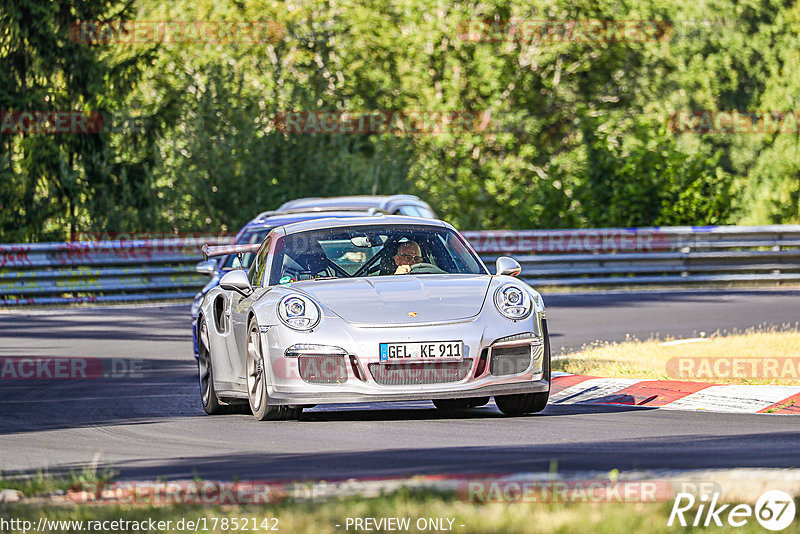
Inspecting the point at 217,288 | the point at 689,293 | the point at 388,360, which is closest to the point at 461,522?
the point at 388,360

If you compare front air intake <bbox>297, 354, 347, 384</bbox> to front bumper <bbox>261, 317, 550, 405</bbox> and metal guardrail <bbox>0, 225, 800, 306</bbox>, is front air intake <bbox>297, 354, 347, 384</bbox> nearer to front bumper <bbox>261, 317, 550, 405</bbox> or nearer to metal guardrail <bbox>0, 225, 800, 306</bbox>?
front bumper <bbox>261, 317, 550, 405</bbox>

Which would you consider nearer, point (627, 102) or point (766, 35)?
point (627, 102)

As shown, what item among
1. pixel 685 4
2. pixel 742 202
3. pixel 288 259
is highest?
pixel 685 4

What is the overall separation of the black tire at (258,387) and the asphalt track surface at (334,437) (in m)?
0.10

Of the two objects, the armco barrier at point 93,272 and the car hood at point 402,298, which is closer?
the car hood at point 402,298

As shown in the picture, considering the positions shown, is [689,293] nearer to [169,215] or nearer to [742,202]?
[169,215]

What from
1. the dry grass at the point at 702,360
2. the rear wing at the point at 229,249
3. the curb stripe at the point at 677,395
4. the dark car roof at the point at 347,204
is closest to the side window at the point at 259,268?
the rear wing at the point at 229,249

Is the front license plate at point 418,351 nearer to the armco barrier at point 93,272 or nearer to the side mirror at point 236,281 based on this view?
the side mirror at point 236,281

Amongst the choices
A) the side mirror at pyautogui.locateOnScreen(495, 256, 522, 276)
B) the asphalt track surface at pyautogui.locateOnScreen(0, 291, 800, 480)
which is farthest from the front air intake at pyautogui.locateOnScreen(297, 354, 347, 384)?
the side mirror at pyautogui.locateOnScreen(495, 256, 522, 276)

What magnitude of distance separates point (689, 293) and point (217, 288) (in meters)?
14.5

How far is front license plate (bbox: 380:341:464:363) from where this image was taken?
9344 mm

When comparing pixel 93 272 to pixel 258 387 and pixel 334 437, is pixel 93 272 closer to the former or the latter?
pixel 258 387

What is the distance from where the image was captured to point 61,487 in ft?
21.6

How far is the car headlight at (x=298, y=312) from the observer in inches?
376
